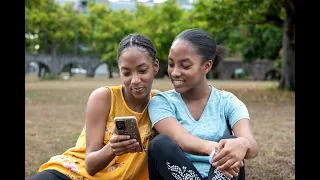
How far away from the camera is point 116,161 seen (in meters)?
2.43

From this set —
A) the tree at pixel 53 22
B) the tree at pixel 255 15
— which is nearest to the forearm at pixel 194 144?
the tree at pixel 255 15

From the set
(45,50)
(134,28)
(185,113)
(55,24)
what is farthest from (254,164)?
(45,50)

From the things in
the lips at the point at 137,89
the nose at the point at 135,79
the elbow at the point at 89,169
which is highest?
the nose at the point at 135,79

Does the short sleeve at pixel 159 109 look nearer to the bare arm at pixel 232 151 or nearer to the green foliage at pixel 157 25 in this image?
the bare arm at pixel 232 151

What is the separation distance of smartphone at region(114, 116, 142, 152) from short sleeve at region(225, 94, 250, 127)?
0.59 metres

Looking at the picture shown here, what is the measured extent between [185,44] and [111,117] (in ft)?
1.81

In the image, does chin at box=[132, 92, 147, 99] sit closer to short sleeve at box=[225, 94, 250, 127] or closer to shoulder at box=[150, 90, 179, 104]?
shoulder at box=[150, 90, 179, 104]

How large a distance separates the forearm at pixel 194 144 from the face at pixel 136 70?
332 mm

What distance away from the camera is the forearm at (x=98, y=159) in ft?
7.24

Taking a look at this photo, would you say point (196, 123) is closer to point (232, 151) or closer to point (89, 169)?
point (232, 151)

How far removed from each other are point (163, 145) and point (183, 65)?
0.48 metres

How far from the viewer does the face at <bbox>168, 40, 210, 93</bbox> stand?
2369mm

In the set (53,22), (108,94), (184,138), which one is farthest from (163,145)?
(53,22)

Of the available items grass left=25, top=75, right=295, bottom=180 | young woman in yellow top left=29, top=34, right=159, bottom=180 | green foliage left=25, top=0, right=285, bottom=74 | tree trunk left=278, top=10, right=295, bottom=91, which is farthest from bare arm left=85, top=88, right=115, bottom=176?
tree trunk left=278, top=10, right=295, bottom=91
